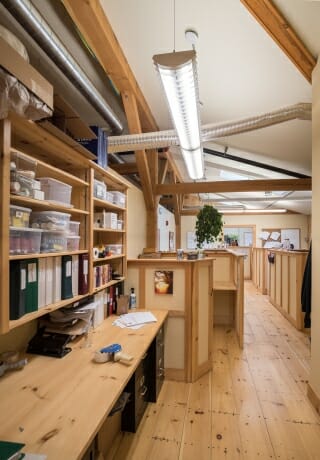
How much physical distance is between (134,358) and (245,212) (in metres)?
8.44

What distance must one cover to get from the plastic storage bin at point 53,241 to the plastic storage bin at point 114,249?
2.80ft

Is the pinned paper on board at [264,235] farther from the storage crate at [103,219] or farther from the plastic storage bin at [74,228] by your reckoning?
the plastic storage bin at [74,228]

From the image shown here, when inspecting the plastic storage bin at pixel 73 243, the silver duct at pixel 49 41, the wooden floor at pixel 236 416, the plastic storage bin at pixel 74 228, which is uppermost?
the silver duct at pixel 49 41

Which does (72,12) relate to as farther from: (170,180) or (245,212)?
(245,212)

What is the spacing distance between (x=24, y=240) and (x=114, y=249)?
127 centimetres

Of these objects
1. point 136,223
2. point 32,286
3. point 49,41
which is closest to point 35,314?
point 32,286

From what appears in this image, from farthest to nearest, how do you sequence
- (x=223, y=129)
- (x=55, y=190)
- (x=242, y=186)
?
(x=242, y=186)
(x=223, y=129)
(x=55, y=190)

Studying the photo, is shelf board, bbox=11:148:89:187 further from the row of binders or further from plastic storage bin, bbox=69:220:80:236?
the row of binders

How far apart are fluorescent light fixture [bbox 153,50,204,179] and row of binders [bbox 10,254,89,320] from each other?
4.25 ft

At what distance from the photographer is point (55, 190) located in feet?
5.24

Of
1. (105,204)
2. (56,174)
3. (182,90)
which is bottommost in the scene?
(105,204)

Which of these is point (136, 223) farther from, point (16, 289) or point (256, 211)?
point (256, 211)

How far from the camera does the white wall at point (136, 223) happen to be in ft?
11.9

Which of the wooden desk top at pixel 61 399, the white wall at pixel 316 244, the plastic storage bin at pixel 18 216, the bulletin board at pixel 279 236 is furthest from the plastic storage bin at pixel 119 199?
the bulletin board at pixel 279 236
